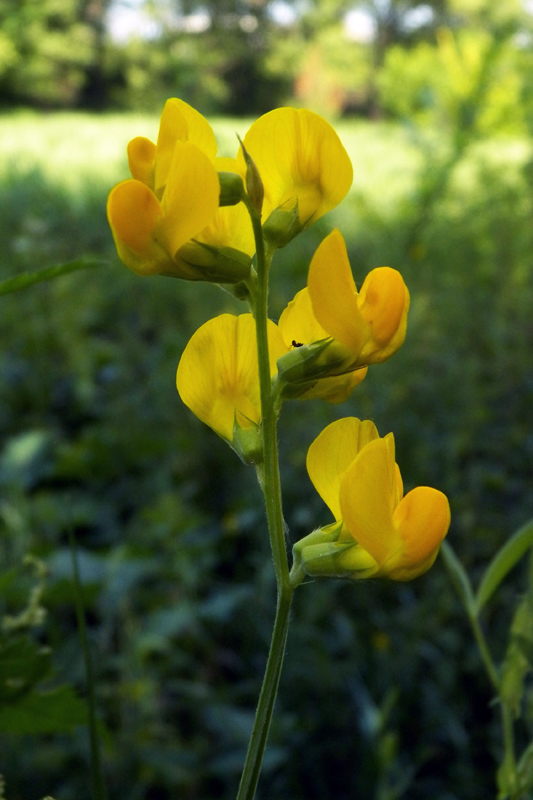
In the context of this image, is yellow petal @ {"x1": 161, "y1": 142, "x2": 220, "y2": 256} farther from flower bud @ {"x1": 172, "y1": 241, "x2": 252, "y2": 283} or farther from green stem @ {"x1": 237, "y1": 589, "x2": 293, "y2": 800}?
green stem @ {"x1": 237, "y1": 589, "x2": 293, "y2": 800}

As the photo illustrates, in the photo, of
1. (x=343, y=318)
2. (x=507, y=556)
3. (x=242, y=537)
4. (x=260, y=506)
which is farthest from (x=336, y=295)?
(x=242, y=537)

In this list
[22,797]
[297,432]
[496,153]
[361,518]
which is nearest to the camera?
[361,518]

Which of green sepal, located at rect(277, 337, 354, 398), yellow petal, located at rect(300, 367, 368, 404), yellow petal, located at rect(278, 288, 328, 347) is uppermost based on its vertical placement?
yellow petal, located at rect(278, 288, 328, 347)

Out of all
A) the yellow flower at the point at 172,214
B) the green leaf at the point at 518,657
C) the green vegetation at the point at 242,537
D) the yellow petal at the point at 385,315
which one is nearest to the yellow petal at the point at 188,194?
the yellow flower at the point at 172,214

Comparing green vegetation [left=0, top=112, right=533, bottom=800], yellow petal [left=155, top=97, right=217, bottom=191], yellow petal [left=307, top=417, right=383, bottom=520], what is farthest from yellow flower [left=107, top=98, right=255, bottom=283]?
green vegetation [left=0, top=112, right=533, bottom=800]

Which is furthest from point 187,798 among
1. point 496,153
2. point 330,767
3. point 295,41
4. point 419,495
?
point 295,41

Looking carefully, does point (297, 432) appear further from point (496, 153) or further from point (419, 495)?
point (496, 153)

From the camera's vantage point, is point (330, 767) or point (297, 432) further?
point (297, 432)
